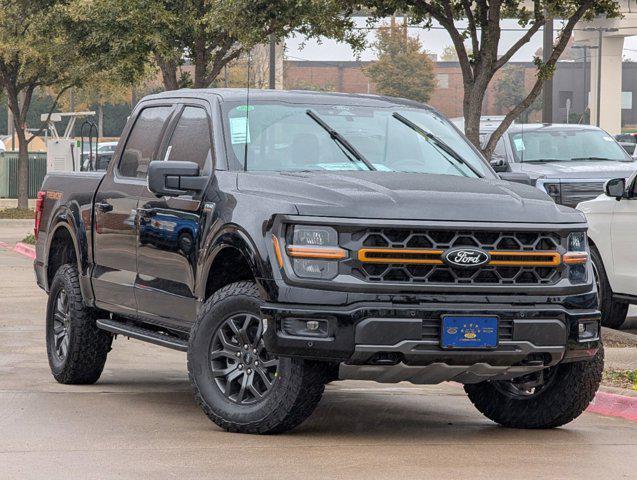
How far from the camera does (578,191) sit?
1842 cm

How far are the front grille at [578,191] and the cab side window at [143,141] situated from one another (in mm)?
9420

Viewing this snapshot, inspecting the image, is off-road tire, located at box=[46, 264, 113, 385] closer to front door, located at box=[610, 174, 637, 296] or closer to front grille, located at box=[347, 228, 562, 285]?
front grille, located at box=[347, 228, 562, 285]

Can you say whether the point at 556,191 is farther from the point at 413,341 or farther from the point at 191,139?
the point at 413,341

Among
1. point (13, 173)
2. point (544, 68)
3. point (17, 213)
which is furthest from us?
point (13, 173)

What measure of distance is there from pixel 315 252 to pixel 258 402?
3.03 ft

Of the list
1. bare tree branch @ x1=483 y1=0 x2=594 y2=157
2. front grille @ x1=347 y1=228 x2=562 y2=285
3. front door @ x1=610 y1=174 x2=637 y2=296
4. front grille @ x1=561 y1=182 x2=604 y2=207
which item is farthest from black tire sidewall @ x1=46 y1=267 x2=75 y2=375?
front grille @ x1=561 y1=182 x2=604 y2=207

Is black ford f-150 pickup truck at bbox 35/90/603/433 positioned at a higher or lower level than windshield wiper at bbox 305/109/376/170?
lower

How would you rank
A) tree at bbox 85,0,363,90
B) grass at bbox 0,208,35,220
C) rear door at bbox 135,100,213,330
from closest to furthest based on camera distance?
rear door at bbox 135,100,213,330
tree at bbox 85,0,363,90
grass at bbox 0,208,35,220

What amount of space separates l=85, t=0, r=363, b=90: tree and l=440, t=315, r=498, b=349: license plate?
15.6 m

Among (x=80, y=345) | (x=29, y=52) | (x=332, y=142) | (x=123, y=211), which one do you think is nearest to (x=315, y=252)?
(x=332, y=142)

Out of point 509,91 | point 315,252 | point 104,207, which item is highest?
point 509,91

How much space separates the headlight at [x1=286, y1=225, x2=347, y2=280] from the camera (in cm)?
749

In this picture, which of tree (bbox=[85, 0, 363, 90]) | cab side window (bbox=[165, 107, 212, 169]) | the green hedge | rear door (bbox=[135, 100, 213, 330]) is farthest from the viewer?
the green hedge

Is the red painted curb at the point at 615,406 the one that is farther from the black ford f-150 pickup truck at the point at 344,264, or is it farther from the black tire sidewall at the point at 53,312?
the black tire sidewall at the point at 53,312
